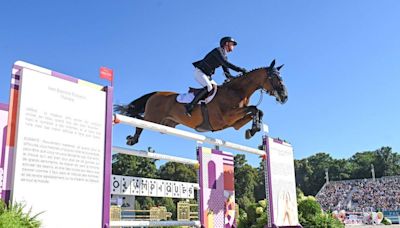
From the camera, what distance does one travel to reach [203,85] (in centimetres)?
431

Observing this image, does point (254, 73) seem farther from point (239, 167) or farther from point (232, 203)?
point (239, 167)

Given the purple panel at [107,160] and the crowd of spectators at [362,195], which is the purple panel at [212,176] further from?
the crowd of spectators at [362,195]

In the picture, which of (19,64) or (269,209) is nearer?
(19,64)

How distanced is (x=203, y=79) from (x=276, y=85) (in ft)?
2.48

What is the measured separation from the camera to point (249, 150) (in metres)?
4.59

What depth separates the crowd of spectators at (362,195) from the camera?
30873 millimetres

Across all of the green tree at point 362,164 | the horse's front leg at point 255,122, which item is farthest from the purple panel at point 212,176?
the green tree at point 362,164

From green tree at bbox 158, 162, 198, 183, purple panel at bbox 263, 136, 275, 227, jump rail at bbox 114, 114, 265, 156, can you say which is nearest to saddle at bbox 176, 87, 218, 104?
jump rail at bbox 114, 114, 265, 156

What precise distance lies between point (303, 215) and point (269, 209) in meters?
1.95

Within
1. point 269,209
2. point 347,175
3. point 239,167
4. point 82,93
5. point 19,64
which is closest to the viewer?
point 19,64

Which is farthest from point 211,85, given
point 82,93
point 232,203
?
point 82,93

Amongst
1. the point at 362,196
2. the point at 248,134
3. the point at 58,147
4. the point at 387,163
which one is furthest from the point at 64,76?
the point at 387,163

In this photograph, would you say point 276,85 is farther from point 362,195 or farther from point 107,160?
point 362,195

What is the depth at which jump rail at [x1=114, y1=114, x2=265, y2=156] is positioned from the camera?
3.05m
